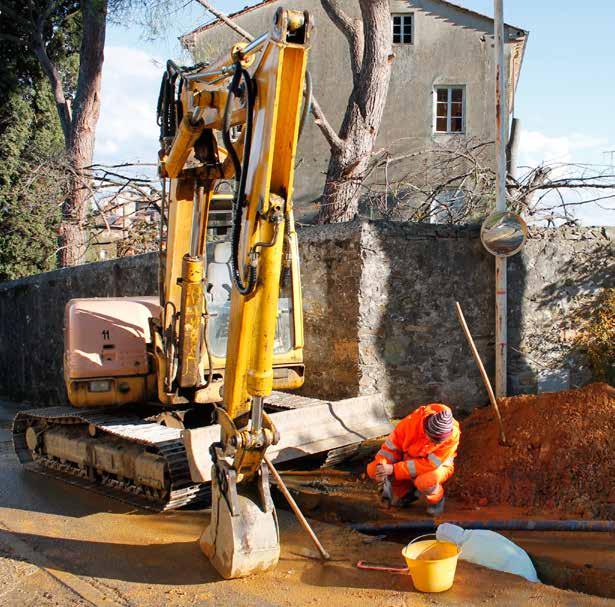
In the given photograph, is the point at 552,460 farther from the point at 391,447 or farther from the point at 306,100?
the point at 306,100

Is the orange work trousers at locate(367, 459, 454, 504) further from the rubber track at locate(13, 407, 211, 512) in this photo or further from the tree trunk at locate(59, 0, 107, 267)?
the tree trunk at locate(59, 0, 107, 267)

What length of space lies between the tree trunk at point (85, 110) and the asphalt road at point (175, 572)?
10.8 m

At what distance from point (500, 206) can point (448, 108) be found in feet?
51.3

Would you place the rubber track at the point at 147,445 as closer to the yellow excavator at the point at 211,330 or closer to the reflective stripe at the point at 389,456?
the yellow excavator at the point at 211,330

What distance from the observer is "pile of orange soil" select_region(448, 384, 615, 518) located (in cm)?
575

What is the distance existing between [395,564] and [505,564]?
681 millimetres

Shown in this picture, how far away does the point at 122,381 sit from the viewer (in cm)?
707

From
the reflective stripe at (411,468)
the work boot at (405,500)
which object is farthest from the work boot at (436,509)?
the reflective stripe at (411,468)

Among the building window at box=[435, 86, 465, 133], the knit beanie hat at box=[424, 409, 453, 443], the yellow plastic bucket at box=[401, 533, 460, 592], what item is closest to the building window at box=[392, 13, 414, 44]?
the building window at box=[435, 86, 465, 133]

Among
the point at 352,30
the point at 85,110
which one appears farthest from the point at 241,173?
the point at 85,110

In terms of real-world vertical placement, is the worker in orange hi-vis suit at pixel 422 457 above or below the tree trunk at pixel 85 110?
below

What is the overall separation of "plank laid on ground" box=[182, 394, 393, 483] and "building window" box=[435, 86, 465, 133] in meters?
17.1

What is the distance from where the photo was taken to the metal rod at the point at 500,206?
319 inches

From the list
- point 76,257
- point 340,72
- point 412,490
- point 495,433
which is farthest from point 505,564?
point 340,72
